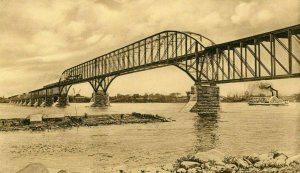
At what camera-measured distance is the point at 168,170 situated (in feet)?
31.5

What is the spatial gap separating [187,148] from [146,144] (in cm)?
188

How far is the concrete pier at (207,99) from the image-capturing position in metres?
32.7

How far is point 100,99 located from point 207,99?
27680 mm

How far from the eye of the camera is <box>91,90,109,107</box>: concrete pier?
5694 cm

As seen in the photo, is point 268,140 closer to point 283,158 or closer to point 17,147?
point 283,158

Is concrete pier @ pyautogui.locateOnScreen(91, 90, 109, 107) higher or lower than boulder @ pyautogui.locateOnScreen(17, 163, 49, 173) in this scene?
higher

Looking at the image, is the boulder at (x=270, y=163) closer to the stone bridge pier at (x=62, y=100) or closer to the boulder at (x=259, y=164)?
the boulder at (x=259, y=164)

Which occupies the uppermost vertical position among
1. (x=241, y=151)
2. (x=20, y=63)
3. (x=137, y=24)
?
(x=137, y=24)

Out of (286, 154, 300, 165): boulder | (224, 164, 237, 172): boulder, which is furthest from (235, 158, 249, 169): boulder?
(286, 154, 300, 165): boulder

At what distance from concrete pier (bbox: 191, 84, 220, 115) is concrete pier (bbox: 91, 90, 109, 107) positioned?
85.5 ft

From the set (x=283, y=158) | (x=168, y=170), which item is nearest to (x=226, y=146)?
(x=283, y=158)

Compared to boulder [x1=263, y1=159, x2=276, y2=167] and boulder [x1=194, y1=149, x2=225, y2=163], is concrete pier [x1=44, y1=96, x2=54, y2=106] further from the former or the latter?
boulder [x1=263, y1=159, x2=276, y2=167]

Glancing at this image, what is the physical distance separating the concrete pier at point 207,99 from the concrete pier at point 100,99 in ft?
85.5

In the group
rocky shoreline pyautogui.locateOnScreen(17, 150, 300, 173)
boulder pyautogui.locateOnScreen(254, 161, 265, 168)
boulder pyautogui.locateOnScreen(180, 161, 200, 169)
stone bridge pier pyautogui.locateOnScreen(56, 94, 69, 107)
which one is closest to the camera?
rocky shoreline pyautogui.locateOnScreen(17, 150, 300, 173)
